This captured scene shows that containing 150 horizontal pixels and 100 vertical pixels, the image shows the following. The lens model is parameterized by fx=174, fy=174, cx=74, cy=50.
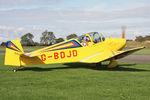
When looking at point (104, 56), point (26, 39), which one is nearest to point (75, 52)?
point (104, 56)

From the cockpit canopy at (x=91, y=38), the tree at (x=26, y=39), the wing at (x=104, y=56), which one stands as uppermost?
the tree at (x=26, y=39)

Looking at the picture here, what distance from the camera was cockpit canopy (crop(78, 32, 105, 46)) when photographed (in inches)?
441

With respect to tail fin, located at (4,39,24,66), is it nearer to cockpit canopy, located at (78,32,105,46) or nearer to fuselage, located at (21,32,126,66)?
fuselage, located at (21,32,126,66)

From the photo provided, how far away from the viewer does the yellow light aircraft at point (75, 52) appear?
938 centimetres

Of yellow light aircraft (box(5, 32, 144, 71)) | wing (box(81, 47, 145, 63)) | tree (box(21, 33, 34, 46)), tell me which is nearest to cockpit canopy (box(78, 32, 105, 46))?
yellow light aircraft (box(5, 32, 144, 71))

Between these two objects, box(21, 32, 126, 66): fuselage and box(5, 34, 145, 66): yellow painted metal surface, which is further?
box(21, 32, 126, 66): fuselage

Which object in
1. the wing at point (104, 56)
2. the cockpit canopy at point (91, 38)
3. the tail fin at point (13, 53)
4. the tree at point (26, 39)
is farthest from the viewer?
the tree at point (26, 39)

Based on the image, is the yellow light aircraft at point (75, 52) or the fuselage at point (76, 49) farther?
the fuselage at point (76, 49)

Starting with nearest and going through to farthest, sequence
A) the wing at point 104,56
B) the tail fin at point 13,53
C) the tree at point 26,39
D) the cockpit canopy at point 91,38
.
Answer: the tail fin at point 13,53
the wing at point 104,56
the cockpit canopy at point 91,38
the tree at point 26,39

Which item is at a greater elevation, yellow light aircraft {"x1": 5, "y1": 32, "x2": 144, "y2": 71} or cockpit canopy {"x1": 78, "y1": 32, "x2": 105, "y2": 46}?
cockpit canopy {"x1": 78, "y1": 32, "x2": 105, "y2": 46}

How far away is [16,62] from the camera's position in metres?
9.39

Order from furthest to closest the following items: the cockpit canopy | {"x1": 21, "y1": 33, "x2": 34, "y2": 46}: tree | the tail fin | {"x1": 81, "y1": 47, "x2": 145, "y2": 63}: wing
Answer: {"x1": 21, "y1": 33, "x2": 34, "y2": 46}: tree, the cockpit canopy, {"x1": 81, "y1": 47, "x2": 145, "y2": 63}: wing, the tail fin

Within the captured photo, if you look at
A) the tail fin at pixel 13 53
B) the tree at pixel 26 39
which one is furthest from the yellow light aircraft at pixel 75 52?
the tree at pixel 26 39

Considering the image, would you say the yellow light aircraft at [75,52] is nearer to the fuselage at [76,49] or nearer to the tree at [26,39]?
the fuselage at [76,49]
